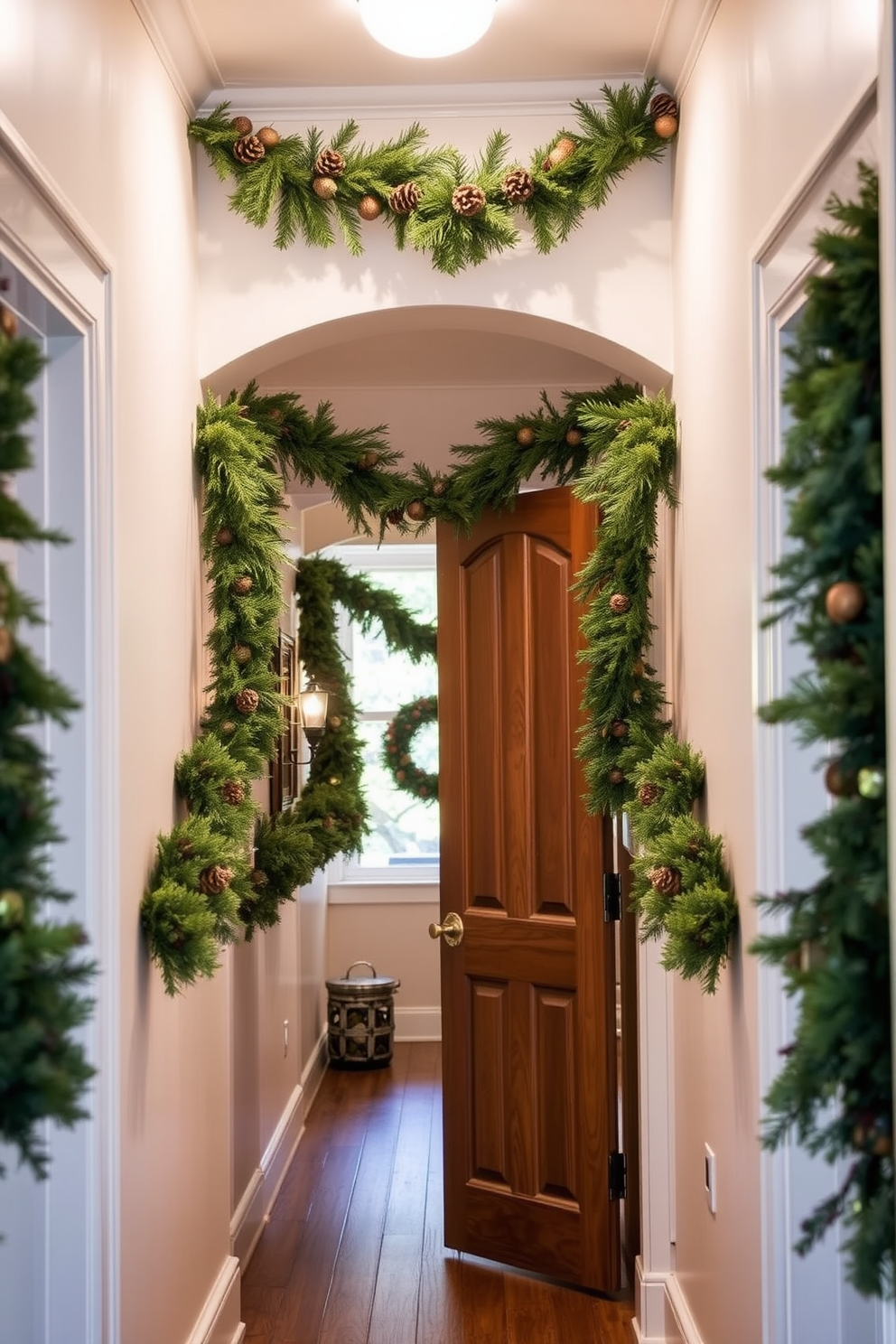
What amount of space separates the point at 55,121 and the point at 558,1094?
271cm

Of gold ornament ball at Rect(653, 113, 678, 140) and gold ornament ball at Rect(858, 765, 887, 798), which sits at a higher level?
gold ornament ball at Rect(653, 113, 678, 140)

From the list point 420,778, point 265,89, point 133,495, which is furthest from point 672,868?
point 420,778

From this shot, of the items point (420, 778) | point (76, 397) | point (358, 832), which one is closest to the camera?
point (76, 397)

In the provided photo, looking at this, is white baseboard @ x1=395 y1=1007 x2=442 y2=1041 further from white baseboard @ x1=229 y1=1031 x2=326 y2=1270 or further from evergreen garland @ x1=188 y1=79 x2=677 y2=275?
evergreen garland @ x1=188 y1=79 x2=677 y2=275

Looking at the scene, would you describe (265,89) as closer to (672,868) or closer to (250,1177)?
(672,868)

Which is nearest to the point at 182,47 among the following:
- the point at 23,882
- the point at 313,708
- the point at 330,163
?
the point at 330,163

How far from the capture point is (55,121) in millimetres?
1944

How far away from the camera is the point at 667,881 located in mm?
2457

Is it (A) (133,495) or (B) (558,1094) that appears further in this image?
(B) (558,1094)

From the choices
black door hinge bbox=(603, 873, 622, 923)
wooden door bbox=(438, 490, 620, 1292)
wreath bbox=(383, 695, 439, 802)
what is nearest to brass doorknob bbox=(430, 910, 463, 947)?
Result: wooden door bbox=(438, 490, 620, 1292)

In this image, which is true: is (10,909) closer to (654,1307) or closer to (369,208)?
(369,208)

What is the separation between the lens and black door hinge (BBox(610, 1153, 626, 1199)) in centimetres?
350

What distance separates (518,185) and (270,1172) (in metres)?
3.15

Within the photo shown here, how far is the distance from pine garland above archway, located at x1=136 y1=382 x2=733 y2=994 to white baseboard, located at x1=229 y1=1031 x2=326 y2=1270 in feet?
3.07
